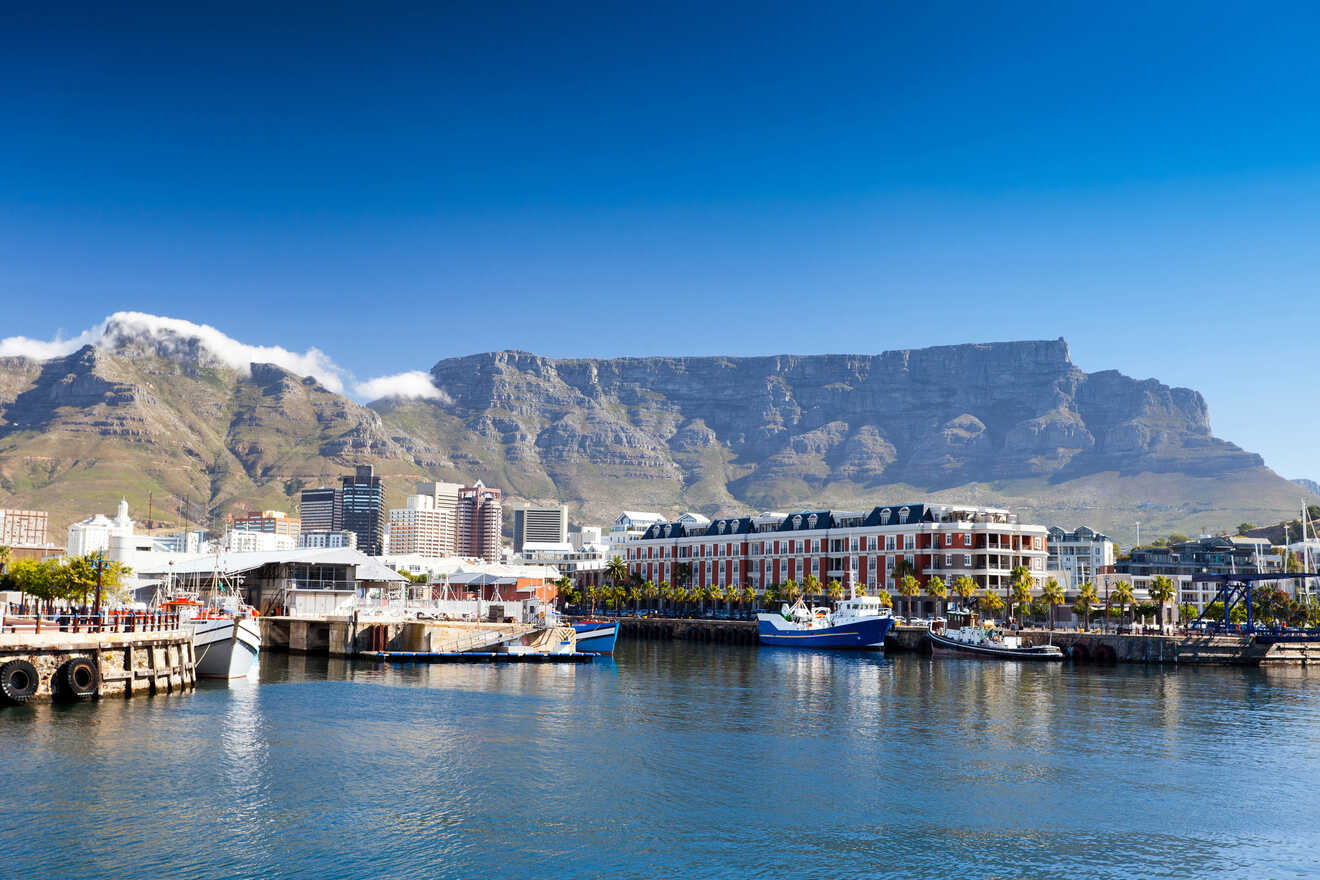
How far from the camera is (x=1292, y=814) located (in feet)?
148

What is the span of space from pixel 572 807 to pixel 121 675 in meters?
36.6

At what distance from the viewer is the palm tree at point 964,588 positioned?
156m

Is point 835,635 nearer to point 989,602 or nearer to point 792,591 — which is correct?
point 989,602

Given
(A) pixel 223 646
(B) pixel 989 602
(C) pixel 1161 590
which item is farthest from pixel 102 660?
(C) pixel 1161 590

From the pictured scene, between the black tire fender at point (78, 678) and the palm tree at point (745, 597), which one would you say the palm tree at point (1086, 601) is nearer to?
the palm tree at point (745, 597)

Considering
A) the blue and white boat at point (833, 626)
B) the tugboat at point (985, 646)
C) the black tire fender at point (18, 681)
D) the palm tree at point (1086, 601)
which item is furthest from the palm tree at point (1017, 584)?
the black tire fender at point (18, 681)

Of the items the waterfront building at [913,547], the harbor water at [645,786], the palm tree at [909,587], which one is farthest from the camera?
the waterfront building at [913,547]

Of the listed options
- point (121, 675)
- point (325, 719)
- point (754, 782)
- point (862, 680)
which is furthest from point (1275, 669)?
point (121, 675)

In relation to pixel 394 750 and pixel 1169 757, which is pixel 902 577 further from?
pixel 394 750

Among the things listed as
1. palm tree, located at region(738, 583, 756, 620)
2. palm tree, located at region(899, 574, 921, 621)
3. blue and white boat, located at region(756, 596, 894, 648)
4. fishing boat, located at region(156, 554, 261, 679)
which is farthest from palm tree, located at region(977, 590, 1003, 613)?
fishing boat, located at region(156, 554, 261, 679)

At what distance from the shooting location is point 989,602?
154000 mm

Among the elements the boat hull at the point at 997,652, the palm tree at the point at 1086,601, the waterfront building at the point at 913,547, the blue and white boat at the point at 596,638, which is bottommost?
the boat hull at the point at 997,652

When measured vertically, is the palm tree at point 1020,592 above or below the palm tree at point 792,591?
above

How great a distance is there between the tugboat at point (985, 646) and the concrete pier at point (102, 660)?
8888cm
